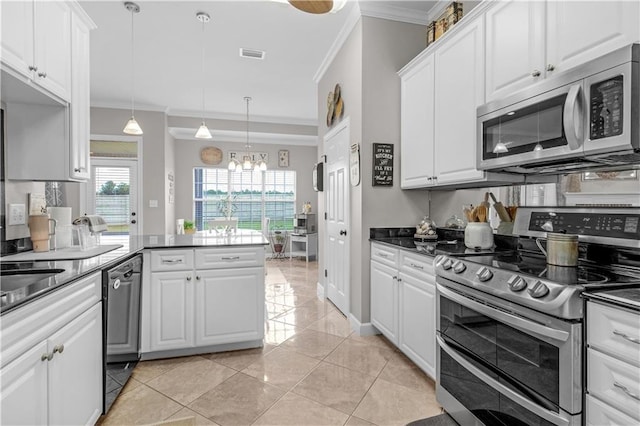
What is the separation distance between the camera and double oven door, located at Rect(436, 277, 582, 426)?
122cm

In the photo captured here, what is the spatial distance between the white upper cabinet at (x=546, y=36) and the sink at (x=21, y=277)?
2.64m

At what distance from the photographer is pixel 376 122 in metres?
3.16

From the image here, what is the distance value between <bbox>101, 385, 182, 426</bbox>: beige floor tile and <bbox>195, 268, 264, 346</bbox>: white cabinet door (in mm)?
559

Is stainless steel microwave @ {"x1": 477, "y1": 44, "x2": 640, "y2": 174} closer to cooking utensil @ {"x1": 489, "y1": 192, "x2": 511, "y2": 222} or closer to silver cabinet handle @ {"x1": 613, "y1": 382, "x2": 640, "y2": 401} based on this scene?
cooking utensil @ {"x1": 489, "y1": 192, "x2": 511, "y2": 222}

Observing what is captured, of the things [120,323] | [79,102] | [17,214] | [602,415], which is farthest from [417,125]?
[17,214]

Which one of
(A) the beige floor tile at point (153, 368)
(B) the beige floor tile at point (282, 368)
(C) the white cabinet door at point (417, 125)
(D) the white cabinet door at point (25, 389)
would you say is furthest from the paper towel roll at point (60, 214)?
(C) the white cabinet door at point (417, 125)

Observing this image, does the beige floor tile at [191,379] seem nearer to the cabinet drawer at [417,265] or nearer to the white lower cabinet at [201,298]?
the white lower cabinet at [201,298]

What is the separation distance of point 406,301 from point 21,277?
230cm

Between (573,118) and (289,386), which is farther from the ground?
(573,118)

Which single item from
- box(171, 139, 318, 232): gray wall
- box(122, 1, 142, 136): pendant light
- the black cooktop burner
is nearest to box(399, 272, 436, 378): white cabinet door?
the black cooktop burner

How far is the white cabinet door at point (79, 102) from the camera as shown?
2.19 metres

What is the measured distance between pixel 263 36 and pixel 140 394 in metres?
3.54

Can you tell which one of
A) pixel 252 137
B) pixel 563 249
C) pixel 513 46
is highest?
pixel 252 137

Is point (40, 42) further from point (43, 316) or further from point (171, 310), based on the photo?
point (171, 310)
